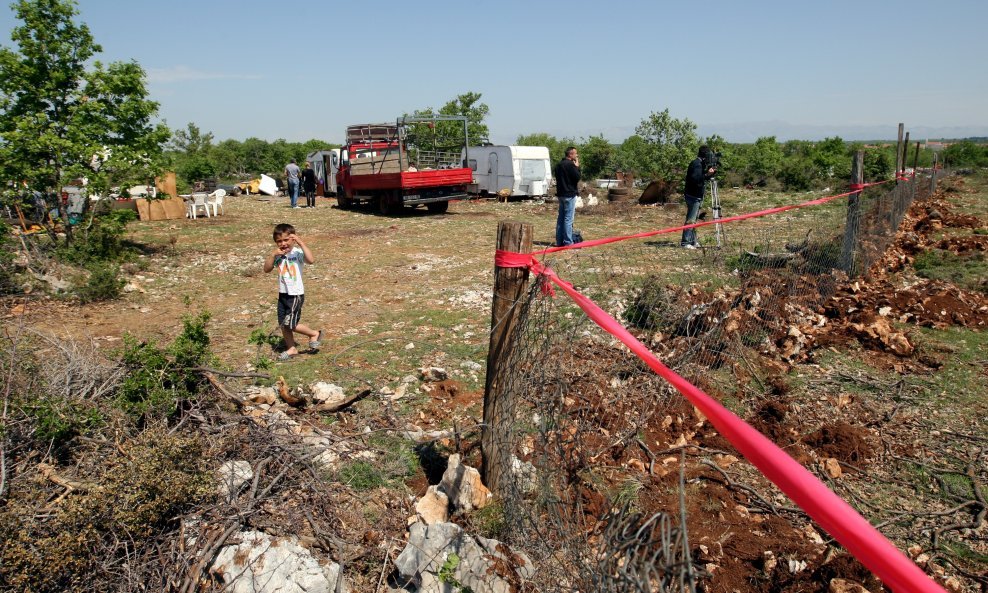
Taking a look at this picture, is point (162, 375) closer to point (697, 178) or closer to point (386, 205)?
point (697, 178)

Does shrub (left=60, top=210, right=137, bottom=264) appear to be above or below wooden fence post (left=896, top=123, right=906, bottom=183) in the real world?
below

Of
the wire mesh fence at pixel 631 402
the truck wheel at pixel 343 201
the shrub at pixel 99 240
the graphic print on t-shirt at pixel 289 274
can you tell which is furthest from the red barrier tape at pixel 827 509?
the truck wheel at pixel 343 201

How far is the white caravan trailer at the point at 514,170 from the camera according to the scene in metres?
20.9

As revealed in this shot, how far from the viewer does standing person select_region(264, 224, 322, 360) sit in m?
5.61

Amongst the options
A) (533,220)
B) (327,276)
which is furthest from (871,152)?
(327,276)

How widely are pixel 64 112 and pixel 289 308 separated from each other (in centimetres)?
722

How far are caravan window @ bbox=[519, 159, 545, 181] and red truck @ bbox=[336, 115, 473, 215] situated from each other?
7.92 feet

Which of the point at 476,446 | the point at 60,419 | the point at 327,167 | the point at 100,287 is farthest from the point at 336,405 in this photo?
the point at 327,167

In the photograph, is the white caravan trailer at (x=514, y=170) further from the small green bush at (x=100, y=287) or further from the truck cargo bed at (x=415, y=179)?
the small green bush at (x=100, y=287)

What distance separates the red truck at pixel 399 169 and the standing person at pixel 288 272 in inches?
425

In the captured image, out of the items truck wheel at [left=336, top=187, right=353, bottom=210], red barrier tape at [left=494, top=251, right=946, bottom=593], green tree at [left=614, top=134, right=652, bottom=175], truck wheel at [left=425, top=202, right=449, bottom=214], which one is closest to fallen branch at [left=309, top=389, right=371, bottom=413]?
red barrier tape at [left=494, top=251, right=946, bottom=593]

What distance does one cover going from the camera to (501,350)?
3096mm

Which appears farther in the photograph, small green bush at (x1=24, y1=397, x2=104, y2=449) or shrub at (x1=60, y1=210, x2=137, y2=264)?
shrub at (x1=60, y1=210, x2=137, y2=264)

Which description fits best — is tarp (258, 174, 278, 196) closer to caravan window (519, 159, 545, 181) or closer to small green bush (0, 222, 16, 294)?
caravan window (519, 159, 545, 181)
